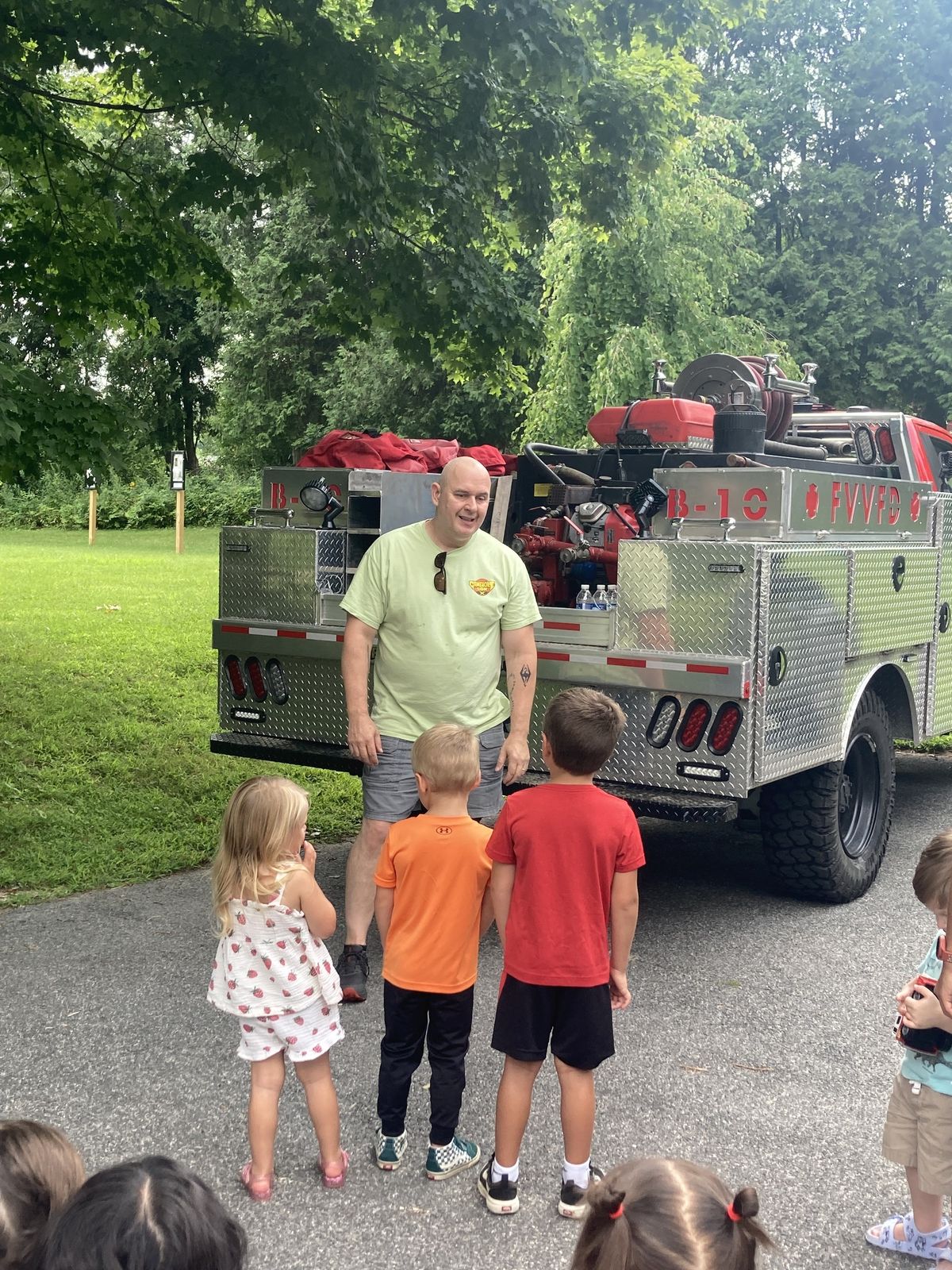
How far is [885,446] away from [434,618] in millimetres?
3593

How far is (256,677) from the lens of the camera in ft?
20.1

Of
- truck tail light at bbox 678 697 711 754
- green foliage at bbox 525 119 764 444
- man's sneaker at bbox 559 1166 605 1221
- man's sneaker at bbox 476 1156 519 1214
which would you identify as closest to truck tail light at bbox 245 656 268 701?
truck tail light at bbox 678 697 711 754

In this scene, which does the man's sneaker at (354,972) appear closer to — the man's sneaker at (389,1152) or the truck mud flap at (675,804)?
the truck mud flap at (675,804)

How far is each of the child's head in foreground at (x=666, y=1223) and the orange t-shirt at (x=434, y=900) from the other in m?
1.78

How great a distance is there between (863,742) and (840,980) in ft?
4.76

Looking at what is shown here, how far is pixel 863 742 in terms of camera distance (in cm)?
615

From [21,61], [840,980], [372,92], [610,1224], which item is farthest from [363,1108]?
[21,61]

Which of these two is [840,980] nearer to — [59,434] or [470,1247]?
[470,1247]

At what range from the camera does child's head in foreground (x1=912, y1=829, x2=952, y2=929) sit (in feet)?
9.57

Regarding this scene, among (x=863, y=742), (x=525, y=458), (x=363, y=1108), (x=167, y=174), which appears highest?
(x=167, y=174)

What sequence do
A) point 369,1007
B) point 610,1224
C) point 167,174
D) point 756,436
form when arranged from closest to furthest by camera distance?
point 610,1224, point 369,1007, point 756,436, point 167,174

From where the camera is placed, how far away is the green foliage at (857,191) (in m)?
26.5

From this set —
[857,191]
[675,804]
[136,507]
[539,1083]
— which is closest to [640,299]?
[857,191]

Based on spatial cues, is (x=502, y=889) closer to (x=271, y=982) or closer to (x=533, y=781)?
(x=271, y=982)
